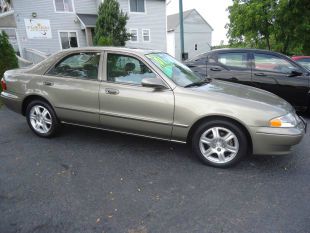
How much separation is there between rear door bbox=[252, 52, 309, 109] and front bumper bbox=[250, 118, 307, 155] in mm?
2593

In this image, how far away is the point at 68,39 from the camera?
19578 mm

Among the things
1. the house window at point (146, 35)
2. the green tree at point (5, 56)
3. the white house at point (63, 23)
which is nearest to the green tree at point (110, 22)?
the white house at point (63, 23)

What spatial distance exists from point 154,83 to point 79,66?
4.62ft

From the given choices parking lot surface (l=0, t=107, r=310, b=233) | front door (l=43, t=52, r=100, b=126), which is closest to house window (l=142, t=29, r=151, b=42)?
front door (l=43, t=52, r=100, b=126)

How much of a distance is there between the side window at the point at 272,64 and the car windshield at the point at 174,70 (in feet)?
7.67

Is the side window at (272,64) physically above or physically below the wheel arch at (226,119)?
above

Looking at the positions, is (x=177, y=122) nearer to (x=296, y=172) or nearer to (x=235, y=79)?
(x=296, y=172)

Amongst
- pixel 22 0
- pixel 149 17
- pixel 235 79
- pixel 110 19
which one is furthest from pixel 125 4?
pixel 235 79

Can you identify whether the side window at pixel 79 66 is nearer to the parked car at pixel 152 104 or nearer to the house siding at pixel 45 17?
the parked car at pixel 152 104

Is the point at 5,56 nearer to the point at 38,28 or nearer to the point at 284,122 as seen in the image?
the point at 284,122

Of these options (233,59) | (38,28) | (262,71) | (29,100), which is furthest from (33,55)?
(262,71)

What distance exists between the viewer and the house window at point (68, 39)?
63.1ft

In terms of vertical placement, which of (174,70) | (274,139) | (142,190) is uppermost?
(174,70)

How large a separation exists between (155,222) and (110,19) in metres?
16.9
